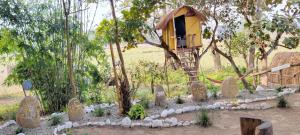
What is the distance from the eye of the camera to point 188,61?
27.3 feet

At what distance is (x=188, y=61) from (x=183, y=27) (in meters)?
0.81

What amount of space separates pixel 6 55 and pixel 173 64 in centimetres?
382

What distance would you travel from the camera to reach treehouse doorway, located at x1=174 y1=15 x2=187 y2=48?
8.12 meters

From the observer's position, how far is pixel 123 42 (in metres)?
7.88

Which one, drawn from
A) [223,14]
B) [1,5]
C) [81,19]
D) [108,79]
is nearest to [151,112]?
[108,79]

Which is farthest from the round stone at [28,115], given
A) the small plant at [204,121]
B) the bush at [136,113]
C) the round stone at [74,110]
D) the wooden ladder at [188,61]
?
→ the wooden ladder at [188,61]

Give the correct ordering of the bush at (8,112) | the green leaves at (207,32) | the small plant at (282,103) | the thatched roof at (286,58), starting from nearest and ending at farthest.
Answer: the small plant at (282,103) < the bush at (8,112) < the green leaves at (207,32) < the thatched roof at (286,58)

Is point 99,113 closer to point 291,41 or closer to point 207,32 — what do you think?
point 207,32

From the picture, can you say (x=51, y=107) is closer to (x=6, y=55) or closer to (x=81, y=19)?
(x=6, y=55)

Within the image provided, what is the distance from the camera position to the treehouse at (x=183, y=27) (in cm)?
786

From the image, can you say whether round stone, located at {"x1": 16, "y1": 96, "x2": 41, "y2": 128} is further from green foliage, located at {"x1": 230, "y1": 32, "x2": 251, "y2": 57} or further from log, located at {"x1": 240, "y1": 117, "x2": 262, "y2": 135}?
green foliage, located at {"x1": 230, "y1": 32, "x2": 251, "y2": 57}

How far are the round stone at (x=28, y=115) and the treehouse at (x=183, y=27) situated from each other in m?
3.87

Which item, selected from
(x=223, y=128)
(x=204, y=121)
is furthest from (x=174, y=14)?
(x=223, y=128)

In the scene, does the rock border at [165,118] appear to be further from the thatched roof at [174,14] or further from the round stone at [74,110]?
the thatched roof at [174,14]
